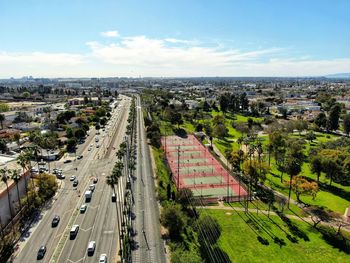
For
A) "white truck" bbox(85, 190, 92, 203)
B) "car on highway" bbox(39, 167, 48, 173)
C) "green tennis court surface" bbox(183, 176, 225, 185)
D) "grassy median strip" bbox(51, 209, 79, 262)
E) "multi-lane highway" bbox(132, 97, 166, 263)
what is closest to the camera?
"grassy median strip" bbox(51, 209, 79, 262)

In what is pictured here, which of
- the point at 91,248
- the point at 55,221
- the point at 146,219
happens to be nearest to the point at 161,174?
the point at 146,219

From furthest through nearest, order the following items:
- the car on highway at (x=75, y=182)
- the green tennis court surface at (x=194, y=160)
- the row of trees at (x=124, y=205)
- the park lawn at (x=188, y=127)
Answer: the park lawn at (x=188, y=127), the green tennis court surface at (x=194, y=160), the car on highway at (x=75, y=182), the row of trees at (x=124, y=205)

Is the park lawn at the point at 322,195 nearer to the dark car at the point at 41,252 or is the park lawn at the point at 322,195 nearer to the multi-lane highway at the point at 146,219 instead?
the multi-lane highway at the point at 146,219

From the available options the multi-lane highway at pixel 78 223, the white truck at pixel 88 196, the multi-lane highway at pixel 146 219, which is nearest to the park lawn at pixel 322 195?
the multi-lane highway at pixel 146 219

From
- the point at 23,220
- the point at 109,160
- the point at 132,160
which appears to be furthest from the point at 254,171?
the point at 23,220

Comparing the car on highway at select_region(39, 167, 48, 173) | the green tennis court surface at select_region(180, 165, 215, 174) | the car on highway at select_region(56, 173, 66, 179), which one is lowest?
the green tennis court surface at select_region(180, 165, 215, 174)

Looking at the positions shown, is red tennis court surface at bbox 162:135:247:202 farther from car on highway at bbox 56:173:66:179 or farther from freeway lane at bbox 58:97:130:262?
car on highway at bbox 56:173:66:179

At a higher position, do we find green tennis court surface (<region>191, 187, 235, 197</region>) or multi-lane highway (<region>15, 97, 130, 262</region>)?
multi-lane highway (<region>15, 97, 130, 262</region>)

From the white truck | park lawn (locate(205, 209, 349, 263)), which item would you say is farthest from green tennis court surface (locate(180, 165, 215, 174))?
the white truck
